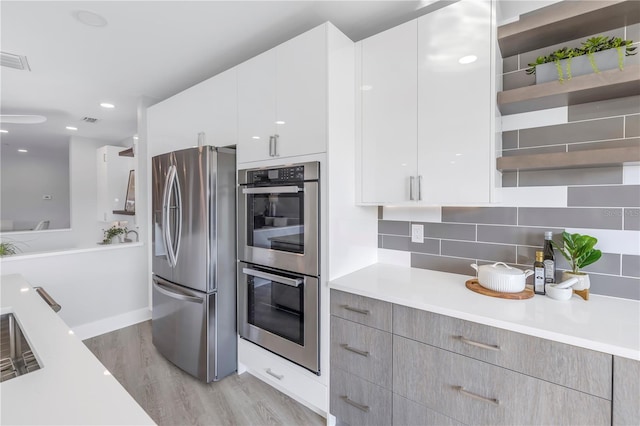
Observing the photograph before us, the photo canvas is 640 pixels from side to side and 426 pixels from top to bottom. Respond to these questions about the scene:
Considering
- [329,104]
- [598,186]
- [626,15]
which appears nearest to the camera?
[626,15]

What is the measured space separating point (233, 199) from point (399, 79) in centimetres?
136

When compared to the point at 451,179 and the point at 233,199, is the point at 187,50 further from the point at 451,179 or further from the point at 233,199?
the point at 451,179

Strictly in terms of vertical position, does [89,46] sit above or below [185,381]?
above

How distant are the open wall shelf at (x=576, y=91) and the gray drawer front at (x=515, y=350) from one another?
1082 mm

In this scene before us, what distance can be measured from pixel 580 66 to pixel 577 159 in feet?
1.47

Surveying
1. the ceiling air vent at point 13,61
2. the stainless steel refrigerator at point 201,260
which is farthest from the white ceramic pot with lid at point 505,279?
the ceiling air vent at point 13,61

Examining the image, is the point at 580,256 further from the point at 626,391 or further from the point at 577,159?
the point at 626,391

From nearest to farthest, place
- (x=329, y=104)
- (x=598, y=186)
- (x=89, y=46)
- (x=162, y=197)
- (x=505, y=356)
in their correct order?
(x=505, y=356)
(x=598, y=186)
(x=329, y=104)
(x=89, y=46)
(x=162, y=197)

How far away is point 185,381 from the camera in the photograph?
2.20 metres

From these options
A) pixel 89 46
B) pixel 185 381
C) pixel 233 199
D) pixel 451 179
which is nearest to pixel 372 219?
pixel 451 179

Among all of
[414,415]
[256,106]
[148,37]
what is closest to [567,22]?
[256,106]

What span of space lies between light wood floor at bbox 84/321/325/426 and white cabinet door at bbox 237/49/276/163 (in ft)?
5.29

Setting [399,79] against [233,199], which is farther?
[233,199]

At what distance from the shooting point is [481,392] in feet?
4.04
